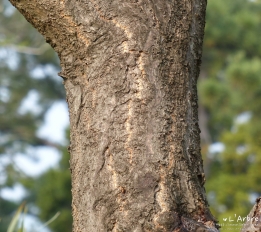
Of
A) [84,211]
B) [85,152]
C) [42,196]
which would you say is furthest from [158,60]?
[42,196]

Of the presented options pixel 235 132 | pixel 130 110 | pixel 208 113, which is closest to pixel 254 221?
pixel 130 110

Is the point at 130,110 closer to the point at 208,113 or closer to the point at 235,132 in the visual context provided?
the point at 235,132

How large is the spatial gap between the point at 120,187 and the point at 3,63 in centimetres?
1143

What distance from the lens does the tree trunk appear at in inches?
43.6

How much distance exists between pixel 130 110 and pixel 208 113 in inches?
438

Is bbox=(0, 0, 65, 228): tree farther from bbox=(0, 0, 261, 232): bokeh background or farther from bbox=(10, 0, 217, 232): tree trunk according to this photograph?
bbox=(10, 0, 217, 232): tree trunk

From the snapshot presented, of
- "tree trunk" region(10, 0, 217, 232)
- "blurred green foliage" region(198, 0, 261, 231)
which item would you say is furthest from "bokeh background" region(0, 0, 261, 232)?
"tree trunk" region(10, 0, 217, 232)

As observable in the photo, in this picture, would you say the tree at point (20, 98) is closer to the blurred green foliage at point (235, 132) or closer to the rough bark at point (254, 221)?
the blurred green foliage at point (235, 132)

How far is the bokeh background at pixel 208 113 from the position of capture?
7.22 m

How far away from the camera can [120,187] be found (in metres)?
1.11

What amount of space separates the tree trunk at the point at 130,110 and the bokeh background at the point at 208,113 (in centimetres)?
305

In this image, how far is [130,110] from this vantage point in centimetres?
115

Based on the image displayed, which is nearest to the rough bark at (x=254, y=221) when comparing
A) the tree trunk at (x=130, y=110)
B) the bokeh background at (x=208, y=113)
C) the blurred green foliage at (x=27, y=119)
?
the tree trunk at (x=130, y=110)

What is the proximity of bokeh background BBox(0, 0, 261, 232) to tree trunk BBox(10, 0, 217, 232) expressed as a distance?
3054mm
